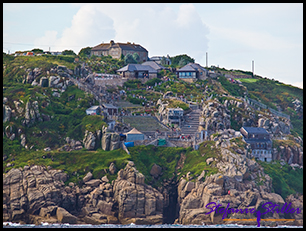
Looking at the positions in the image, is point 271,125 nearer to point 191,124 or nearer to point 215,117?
point 215,117

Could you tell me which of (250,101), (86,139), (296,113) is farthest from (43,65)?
(296,113)

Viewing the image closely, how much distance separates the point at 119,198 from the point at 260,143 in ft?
118

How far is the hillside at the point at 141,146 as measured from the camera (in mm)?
115438

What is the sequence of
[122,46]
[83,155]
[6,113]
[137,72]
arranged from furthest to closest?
[122,46] < [137,72] < [6,113] < [83,155]

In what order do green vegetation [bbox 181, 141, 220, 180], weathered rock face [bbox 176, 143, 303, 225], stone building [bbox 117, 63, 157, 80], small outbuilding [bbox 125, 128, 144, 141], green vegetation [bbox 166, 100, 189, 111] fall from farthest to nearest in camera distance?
stone building [bbox 117, 63, 157, 80]
green vegetation [bbox 166, 100, 189, 111]
small outbuilding [bbox 125, 128, 144, 141]
green vegetation [bbox 181, 141, 220, 180]
weathered rock face [bbox 176, 143, 303, 225]

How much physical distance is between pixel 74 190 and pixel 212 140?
102ft

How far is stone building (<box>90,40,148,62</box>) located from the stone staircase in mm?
49134

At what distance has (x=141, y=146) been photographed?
125 metres

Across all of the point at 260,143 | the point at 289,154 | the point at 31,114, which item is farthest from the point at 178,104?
the point at 31,114

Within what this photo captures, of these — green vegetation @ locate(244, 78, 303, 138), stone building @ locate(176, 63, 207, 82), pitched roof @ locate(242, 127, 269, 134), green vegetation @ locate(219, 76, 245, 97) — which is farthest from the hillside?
green vegetation @ locate(244, 78, 303, 138)

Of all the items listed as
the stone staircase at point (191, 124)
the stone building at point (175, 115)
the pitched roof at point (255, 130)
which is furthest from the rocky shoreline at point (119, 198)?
the stone building at point (175, 115)

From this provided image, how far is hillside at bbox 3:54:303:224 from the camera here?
379 feet

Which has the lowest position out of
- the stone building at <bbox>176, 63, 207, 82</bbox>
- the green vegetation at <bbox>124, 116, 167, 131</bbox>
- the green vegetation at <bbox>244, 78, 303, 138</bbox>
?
the green vegetation at <bbox>124, 116, 167, 131</bbox>

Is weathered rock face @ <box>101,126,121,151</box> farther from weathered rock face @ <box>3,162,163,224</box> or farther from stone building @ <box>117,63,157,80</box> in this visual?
stone building @ <box>117,63,157,80</box>
